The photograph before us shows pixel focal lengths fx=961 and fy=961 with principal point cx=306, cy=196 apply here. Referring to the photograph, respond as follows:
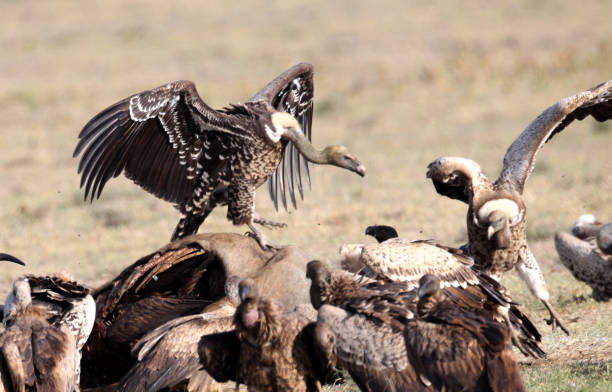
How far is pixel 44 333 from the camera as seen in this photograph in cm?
516

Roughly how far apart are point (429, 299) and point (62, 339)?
77.7 inches

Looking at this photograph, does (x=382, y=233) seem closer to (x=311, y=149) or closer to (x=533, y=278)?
(x=311, y=149)

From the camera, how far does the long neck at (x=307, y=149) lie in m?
6.30

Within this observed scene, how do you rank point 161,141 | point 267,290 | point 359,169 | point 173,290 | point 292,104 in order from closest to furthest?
1. point 267,290
2. point 173,290
3. point 359,169
4. point 161,141
5. point 292,104

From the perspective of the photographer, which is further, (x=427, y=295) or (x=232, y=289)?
(x=232, y=289)

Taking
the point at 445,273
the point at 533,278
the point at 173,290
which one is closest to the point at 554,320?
the point at 533,278

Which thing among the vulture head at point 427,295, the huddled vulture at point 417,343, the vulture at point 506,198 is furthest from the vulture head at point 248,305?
the vulture at point 506,198

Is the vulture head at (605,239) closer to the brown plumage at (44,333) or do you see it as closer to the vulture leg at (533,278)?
the vulture leg at (533,278)

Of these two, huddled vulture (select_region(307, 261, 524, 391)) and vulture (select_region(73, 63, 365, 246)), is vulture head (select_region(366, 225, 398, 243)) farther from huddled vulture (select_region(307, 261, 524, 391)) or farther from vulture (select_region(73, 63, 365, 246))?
huddled vulture (select_region(307, 261, 524, 391))

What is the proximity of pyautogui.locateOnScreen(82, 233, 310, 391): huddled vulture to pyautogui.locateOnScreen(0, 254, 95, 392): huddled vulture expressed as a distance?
0.27m

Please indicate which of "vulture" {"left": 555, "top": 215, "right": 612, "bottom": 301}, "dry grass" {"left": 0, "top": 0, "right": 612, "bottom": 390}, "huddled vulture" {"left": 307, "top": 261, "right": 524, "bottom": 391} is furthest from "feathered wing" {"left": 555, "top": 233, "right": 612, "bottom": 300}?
"huddled vulture" {"left": 307, "top": 261, "right": 524, "bottom": 391}

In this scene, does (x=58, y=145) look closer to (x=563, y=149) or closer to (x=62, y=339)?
(x=563, y=149)

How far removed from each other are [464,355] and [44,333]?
226 cm

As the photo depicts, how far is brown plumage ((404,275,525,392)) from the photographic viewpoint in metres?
4.36
